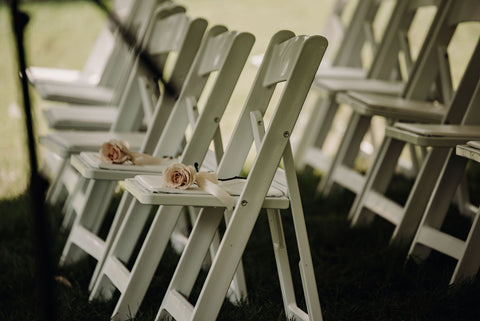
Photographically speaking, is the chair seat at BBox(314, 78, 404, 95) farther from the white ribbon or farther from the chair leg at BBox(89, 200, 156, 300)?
the white ribbon

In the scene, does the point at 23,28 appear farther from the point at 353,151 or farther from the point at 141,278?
the point at 353,151

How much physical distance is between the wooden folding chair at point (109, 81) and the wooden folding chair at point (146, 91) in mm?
577

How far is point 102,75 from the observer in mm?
4824

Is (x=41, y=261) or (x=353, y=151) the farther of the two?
(x=353, y=151)

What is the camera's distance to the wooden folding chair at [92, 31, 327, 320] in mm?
2170

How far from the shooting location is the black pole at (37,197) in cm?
97

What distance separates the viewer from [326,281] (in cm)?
297

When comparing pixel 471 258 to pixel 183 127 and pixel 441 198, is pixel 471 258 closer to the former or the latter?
pixel 441 198

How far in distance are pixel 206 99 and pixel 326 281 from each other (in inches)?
37.6

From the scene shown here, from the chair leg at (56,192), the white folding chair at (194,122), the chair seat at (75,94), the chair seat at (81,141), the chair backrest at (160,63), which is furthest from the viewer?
the chair seat at (75,94)

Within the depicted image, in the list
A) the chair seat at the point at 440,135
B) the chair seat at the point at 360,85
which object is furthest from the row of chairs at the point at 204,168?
the chair seat at the point at 360,85

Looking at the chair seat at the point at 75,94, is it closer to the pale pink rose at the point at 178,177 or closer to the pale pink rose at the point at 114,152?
the pale pink rose at the point at 114,152

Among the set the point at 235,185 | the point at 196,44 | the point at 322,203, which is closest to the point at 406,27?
the point at 322,203

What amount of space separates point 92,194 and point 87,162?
0.49 meters
